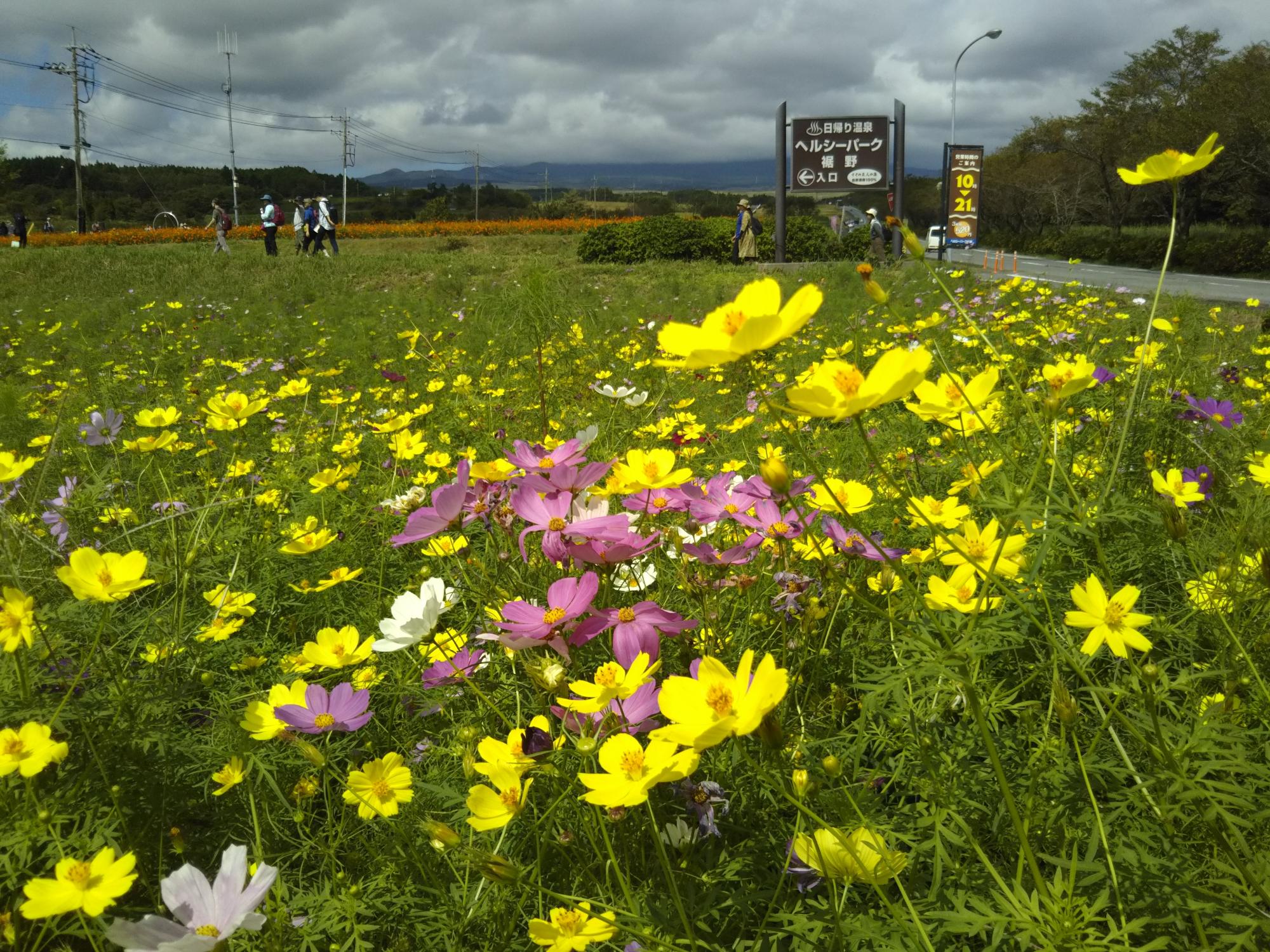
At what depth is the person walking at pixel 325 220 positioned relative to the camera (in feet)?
43.9

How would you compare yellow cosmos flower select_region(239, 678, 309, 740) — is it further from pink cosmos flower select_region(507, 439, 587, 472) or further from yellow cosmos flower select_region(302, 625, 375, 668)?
pink cosmos flower select_region(507, 439, 587, 472)

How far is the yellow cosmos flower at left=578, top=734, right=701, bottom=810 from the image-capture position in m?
0.61

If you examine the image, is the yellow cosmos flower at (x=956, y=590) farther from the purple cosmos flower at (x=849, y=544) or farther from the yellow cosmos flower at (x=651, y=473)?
the yellow cosmos flower at (x=651, y=473)

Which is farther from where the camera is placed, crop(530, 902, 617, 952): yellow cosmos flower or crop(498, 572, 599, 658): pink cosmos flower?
crop(498, 572, 599, 658): pink cosmos flower

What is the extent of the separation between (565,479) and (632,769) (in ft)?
1.29

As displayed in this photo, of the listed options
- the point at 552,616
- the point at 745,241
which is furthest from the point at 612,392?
the point at 745,241

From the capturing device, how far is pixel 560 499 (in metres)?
0.96

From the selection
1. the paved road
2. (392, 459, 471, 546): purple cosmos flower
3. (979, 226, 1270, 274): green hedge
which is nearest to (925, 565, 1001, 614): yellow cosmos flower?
(392, 459, 471, 546): purple cosmos flower

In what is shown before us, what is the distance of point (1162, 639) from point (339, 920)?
1.35 m

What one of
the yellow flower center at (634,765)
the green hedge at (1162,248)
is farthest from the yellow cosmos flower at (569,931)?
the green hedge at (1162,248)

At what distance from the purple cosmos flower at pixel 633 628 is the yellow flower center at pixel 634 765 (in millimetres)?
122

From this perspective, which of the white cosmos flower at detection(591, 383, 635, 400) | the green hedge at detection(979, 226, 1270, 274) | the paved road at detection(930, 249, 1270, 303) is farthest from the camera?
the green hedge at detection(979, 226, 1270, 274)

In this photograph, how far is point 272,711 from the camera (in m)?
0.99

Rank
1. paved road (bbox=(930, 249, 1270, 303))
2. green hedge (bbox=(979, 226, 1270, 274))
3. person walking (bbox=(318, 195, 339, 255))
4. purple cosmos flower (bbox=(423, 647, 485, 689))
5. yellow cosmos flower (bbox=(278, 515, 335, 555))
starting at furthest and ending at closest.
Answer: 1. green hedge (bbox=(979, 226, 1270, 274))
2. person walking (bbox=(318, 195, 339, 255))
3. paved road (bbox=(930, 249, 1270, 303))
4. yellow cosmos flower (bbox=(278, 515, 335, 555))
5. purple cosmos flower (bbox=(423, 647, 485, 689))
